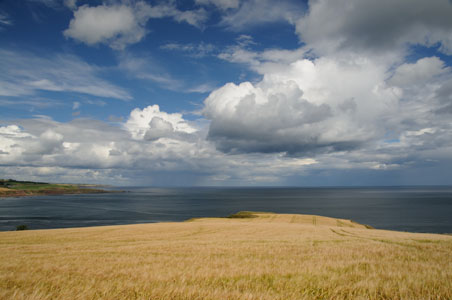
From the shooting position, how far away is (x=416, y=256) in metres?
9.89

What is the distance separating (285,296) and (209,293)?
1.46m

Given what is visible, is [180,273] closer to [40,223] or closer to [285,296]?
[285,296]

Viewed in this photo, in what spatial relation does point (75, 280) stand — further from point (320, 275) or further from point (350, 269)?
point (350, 269)

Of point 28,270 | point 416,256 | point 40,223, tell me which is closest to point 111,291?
point 28,270

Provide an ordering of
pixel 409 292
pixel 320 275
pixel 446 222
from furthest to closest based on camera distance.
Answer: pixel 446 222 → pixel 320 275 → pixel 409 292

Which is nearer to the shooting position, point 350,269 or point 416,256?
point 350,269

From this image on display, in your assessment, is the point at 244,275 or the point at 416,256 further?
the point at 416,256

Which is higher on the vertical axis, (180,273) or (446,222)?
(180,273)

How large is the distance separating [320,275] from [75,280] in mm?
6141

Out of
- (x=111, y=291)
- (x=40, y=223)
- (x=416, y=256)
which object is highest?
(x=111, y=291)

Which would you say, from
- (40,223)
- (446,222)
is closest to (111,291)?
(40,223)

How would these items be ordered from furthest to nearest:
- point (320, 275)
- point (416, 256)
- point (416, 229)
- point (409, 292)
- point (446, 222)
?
point (446, 222)
point (416, 229)
point (416, 256)
point (320, 275)
point (409, 292)

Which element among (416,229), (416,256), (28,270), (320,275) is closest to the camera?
(320,275)

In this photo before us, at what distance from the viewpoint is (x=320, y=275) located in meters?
6.76
